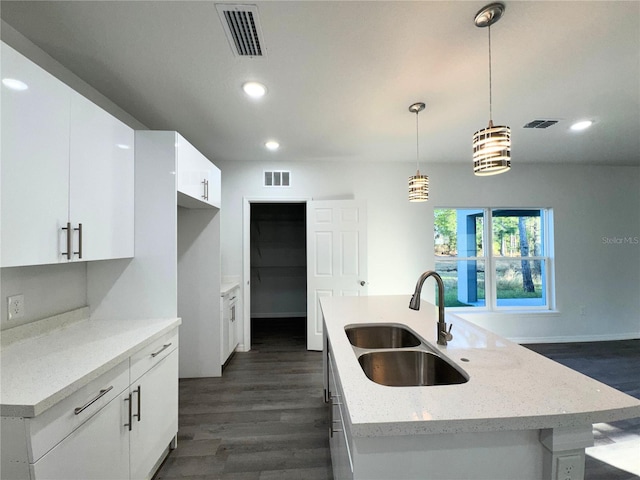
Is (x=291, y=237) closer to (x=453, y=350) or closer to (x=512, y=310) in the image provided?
(x=512, y=310)

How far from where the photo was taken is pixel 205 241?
2926mm

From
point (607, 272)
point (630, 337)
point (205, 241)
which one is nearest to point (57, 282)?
point (205, 241)

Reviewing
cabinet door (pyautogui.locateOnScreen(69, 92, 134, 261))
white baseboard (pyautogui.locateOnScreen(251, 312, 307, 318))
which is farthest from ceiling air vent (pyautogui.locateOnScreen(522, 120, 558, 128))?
white baseboard (pyautogui.locateOnScreen(251, 312, 307, 318))

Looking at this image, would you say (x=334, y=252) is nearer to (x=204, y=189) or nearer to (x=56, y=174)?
(x=204, y=189)

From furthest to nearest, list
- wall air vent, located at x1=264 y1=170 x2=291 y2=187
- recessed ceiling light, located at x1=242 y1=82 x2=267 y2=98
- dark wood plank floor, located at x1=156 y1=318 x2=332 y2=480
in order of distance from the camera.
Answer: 1. wall air vent, located at x1=264 y1=170 x2=291 y2=187
2. recessed ceiling light, located at x1=242 y1=82 x2=267 y2=98
3. dark wood plank floor, located at x1=156 y1=318 x2=332 y2=480

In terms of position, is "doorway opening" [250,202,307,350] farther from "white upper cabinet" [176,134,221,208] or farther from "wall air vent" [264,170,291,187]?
"white upper cabinet" [176,134,221,208]

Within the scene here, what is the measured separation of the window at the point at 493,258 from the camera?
4207mm

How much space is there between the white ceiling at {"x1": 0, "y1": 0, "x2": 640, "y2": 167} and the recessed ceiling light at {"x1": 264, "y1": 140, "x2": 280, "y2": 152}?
0.16 m

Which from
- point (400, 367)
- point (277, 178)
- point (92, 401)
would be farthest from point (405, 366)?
point (277, 178)

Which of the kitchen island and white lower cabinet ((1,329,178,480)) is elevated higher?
the kitchen island

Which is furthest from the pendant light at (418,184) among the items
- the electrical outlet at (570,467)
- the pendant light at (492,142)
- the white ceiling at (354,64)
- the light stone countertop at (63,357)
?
the light stone countertop at (63,357)

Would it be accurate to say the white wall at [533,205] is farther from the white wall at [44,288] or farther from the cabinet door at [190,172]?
the white wall at [44,288]

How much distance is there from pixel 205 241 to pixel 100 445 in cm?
196

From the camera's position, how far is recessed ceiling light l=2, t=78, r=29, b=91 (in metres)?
1.08
